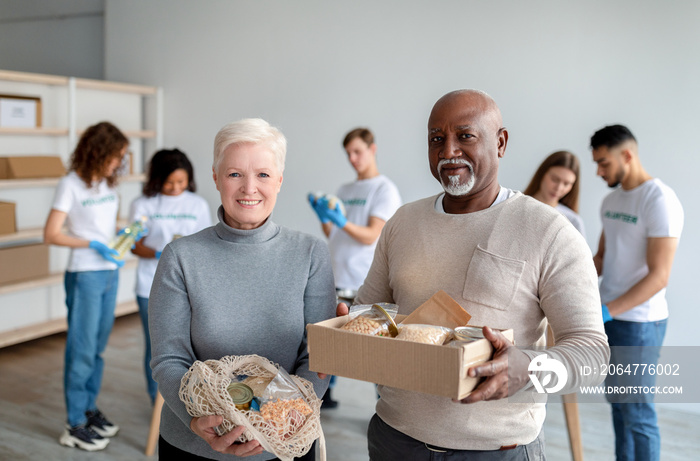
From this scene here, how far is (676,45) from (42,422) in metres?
4.04

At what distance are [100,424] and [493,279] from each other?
2.54 m

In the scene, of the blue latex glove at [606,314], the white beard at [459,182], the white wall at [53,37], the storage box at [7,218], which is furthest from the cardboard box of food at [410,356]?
the white wall at [53,37]

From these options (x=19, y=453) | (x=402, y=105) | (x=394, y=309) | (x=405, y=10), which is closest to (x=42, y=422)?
(x=19, y=453)

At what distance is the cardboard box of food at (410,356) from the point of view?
1003 millimetres

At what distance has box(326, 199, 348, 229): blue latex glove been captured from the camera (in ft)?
10.4

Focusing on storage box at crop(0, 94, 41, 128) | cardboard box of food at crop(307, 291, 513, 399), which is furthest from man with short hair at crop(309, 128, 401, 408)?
storage box at crop(0, 94, 41, 128)

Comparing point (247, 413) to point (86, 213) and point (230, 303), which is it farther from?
point (86, 213)

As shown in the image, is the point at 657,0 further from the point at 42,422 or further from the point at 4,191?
the point at 4,191

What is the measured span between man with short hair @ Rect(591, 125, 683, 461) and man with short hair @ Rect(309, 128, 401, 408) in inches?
44.7

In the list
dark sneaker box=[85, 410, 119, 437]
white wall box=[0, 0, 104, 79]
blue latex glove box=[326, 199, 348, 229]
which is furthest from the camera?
white wall box=[0, 0, 104, 79]

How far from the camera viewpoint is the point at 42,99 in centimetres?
461

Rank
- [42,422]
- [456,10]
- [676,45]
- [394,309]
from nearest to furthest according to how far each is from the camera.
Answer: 1. [394,309]
2. [42,422]
3. [676,45]
4. [456,10]

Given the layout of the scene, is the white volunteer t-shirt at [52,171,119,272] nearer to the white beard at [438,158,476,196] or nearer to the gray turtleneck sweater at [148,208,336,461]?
the gray turtleneck sweater at [148,208,336,461]

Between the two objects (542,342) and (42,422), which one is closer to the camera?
(542,342)
